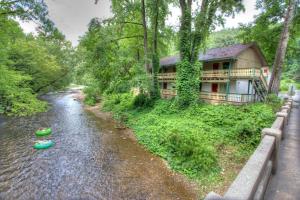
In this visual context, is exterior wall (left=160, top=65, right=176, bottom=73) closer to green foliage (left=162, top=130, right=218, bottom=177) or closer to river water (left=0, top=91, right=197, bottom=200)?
river water (left=0, top=91, right=197, bottom=200)

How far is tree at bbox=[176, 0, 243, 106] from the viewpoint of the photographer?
11570 millimetres

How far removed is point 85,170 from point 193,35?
36.5 ft

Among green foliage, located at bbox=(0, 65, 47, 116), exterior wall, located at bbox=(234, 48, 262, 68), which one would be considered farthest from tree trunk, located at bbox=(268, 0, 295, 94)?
green foliage, located at bbox=(0, 65, 47, 116)

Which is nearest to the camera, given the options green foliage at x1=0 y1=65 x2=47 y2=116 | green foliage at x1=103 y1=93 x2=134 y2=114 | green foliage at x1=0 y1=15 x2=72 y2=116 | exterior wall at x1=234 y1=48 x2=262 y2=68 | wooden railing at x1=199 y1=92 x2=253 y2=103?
green foliage at x1=0 y1=15 x2=72 y2=116

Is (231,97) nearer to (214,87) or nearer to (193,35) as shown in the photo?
(214,87)

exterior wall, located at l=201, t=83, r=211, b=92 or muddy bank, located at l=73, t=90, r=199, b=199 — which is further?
exterior wall, located at l=201, t=83, r=211, b=92

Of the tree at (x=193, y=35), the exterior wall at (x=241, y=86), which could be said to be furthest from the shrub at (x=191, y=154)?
the exterior wall at (x=241, y=86)

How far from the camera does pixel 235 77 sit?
1288 centimetres

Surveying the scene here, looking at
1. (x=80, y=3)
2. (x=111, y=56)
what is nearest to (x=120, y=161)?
(x=111, y=56)

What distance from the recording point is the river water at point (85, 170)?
237 inches

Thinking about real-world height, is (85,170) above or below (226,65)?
below

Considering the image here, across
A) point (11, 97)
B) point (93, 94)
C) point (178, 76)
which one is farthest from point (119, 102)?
point (11, 97)

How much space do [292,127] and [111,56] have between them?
564 inches

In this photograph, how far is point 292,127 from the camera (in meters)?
7.48
